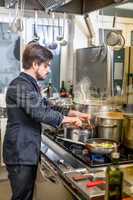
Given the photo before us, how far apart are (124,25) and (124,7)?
0.25 m

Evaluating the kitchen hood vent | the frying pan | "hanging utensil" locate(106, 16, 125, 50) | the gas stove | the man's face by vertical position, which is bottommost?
the gas stove

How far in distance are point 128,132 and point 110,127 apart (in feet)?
0.39

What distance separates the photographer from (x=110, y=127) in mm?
1862

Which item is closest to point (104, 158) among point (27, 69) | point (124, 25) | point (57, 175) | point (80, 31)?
point (57, 175)

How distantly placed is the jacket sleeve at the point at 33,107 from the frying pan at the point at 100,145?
21 cm

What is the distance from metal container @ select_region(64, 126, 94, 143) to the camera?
1851mm

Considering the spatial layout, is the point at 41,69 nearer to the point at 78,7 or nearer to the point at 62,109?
the point at 62,109

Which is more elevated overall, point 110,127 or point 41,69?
point 41,69

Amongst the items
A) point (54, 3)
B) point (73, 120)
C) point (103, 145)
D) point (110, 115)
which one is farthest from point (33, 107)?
point (54, 3)

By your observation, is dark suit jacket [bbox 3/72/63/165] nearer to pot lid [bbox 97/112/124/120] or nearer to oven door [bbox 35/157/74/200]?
oven door [bbox 35/157/74/200]

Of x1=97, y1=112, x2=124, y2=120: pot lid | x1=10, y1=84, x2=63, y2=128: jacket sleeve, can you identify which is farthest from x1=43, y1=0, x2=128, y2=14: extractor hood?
x1=10, y1=84, x2=63, y2=128: jacket sleeve

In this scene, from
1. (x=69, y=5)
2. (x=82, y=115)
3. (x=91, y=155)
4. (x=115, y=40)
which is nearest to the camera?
(x=91, y=155)

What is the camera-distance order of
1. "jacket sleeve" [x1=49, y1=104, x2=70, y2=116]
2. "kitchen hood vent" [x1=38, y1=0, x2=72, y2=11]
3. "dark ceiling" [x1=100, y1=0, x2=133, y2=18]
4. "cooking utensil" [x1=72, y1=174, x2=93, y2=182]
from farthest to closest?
"dark ceiling" [x1=100, y1=0, x2=133, y2=18] < "jacket sleeve" [x1=49, y1=104, x2=70, y2=116] < "kitchen hood vent" [x1=38, y1=0, x2=72, y2=11] < "cooking utensil" [x1=72, y1=174, x2=93, y2=182]

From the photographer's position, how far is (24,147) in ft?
5.93
